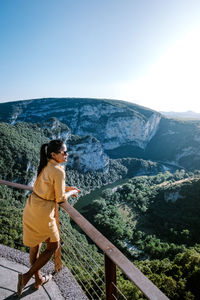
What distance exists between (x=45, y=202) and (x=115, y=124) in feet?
463

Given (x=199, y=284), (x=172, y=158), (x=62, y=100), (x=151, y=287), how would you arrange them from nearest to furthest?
1. (x=151, y=287)
2. (x=199, y=284)
3. (x=172, y=158)
4. (x=62, y=100)

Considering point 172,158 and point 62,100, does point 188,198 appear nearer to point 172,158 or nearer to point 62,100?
point 172,158

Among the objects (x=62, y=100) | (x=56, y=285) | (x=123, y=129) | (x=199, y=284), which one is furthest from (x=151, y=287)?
(x=62, y=100)

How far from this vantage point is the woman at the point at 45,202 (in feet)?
Result: 6.82

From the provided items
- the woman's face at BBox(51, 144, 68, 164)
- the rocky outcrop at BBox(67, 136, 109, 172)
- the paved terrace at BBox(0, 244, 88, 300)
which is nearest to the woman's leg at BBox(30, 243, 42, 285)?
the paved terrace at BBox(0, 244, 88, 300)

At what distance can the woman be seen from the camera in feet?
6.82

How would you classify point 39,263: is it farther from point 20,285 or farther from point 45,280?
point 45,280

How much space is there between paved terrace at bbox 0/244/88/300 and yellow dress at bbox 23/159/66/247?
0.68 meters

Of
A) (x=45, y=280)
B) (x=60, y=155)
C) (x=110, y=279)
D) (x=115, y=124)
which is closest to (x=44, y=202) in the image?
(x=60, y=155)


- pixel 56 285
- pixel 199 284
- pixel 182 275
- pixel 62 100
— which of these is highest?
pixel 62 100

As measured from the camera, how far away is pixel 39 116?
14300 centimetres

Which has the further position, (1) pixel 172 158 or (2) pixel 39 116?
(2) pixel 39 116

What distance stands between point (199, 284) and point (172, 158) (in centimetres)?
11603

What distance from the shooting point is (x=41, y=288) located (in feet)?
7.98
